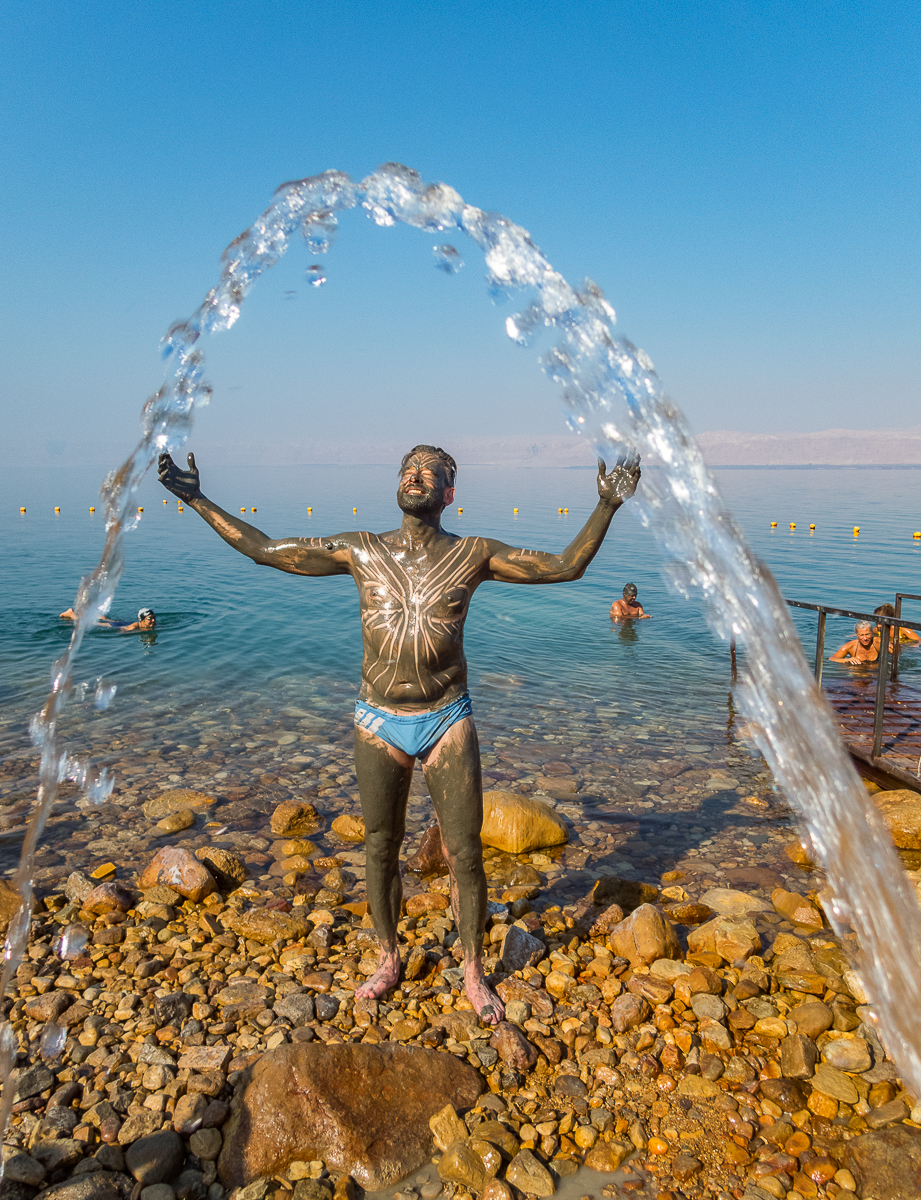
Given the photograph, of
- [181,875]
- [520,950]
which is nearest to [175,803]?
[181,875]

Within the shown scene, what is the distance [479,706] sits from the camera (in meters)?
12.9

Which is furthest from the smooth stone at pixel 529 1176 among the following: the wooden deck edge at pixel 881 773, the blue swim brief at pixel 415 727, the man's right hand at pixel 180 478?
the wooden deck edge at pixel 881 773

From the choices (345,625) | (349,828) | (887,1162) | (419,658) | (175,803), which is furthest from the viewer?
(345,625)

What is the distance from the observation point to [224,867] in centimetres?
629

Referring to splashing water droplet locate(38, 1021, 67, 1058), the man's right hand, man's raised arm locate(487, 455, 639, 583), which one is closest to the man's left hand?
man's raised arm locate(487, 455, 639, 583)

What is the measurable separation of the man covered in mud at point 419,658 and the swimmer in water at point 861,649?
13695 millimetres

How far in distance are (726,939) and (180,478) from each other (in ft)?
15.1

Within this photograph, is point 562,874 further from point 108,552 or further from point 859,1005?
point 108,552

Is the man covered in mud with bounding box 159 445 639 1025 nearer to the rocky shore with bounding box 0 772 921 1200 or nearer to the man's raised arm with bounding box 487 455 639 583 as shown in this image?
the man's raised arm with bounding box 487 455 639 583

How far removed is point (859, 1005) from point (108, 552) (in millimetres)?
5296

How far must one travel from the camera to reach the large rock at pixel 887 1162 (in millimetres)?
3201

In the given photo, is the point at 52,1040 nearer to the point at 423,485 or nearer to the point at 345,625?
the point at 423,485

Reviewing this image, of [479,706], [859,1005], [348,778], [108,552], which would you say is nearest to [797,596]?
[479,706]

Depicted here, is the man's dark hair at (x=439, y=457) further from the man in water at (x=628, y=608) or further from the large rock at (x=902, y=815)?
the man in water at (x=628, y=608)
